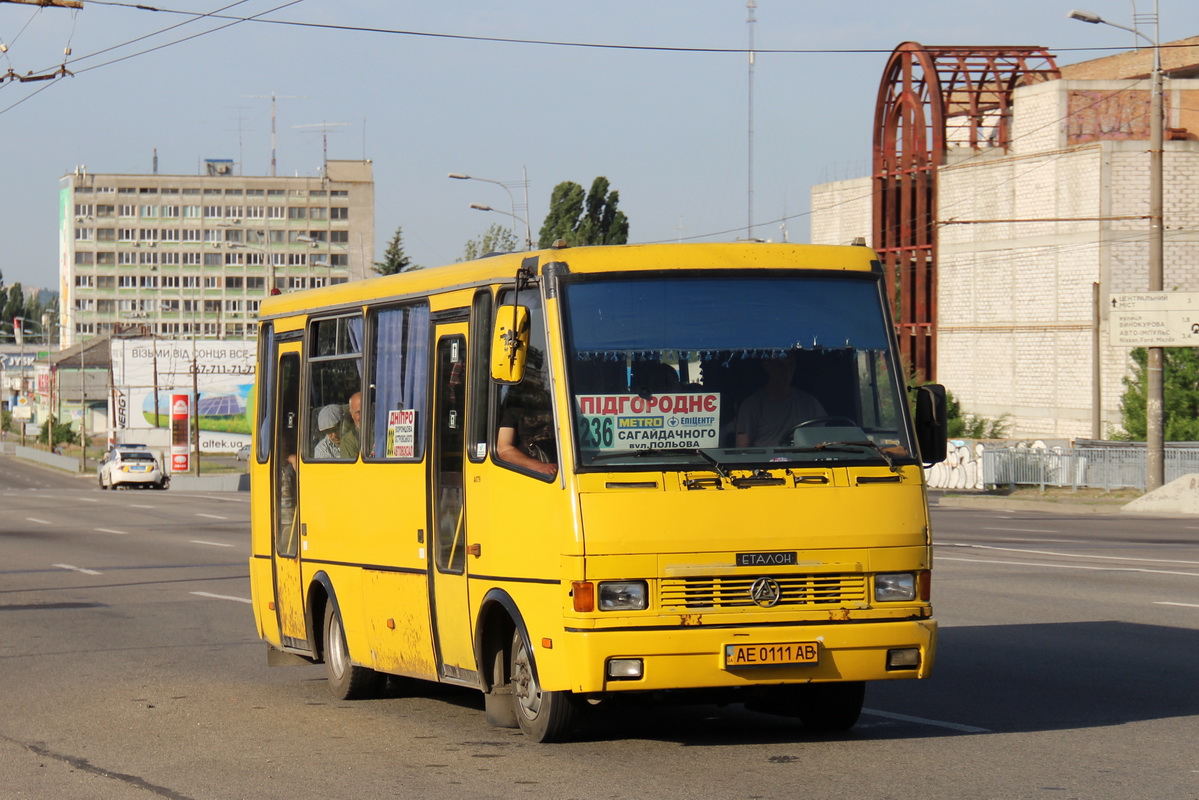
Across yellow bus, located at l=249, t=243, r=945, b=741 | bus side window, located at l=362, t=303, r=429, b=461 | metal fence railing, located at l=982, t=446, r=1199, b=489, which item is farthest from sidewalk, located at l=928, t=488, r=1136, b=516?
yellow bus, located at l=249, t=243, r=945, b=741

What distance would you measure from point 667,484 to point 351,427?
3230 millimetres

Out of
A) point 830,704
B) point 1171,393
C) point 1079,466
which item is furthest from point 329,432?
point 1171,393

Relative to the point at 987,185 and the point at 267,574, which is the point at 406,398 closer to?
the point at 267,574

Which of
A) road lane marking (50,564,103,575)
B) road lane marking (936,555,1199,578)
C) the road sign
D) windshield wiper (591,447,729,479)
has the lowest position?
road lane marking (50,564,103,575)

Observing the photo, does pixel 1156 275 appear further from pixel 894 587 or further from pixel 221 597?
pixel 894 587

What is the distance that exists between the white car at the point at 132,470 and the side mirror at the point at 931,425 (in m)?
58.7

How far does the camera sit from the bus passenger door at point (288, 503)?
11289 mm

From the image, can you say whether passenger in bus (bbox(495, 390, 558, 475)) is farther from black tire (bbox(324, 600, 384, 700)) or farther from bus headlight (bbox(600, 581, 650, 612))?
black tire (bbox(324, 600, 384, 700))

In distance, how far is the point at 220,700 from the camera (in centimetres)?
1059

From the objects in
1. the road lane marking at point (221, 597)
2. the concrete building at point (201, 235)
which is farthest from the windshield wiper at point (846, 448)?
the concrete building at point (201, 235)

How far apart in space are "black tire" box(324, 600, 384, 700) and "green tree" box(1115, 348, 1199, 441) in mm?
42163

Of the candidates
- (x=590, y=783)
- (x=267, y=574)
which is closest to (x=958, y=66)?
(x=267, y=574)

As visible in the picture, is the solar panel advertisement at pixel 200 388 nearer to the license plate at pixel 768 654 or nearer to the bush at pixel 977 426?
the bush at pixel 977 426

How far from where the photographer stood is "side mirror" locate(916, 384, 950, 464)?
8.51 metres
